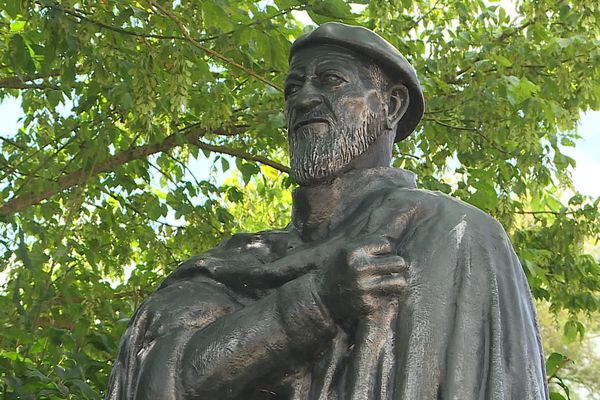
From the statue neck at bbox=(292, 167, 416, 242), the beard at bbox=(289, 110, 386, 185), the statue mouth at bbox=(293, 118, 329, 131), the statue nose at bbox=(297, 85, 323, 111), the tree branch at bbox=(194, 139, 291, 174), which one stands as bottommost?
the statue neck at bbox=(292, 167, 416, 242)

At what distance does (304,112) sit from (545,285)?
5.94m

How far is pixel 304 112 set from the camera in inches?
160

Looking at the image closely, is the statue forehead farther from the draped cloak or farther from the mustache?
the draped cloak

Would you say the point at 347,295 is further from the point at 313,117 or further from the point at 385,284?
the point at 313,117

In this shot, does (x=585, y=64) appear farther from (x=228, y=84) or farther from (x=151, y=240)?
(x=151, y=240)

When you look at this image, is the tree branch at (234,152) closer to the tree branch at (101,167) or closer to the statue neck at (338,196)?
the tree branch at (101,167)

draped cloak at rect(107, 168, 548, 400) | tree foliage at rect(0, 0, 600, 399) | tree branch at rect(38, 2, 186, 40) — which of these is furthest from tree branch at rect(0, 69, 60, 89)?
draped cloak at rect(107, 168, 548, 400)

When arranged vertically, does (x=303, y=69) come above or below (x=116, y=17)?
below

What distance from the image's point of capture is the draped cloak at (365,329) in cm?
346

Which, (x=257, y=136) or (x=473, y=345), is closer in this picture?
Result: (x=473, y=345)

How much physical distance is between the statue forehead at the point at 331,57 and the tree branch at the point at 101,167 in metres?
4.29

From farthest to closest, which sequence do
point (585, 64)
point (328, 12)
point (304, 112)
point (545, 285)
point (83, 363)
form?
1. point (545, 285)
2. point (585, 64)
3. point (83, 363)
4. point (328, 12)
5. point (304, 112)

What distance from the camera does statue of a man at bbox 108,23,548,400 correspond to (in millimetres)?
3482

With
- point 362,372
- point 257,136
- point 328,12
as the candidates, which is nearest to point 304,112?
point 362,372
